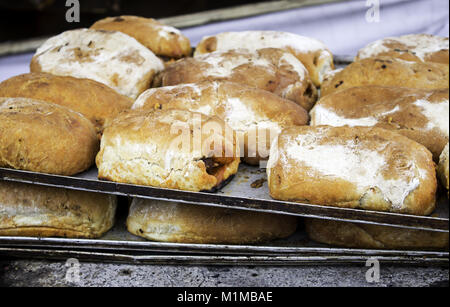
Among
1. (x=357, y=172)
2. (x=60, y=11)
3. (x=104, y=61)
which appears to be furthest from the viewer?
(x=60, y=11)

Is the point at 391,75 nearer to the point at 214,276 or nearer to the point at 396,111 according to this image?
the point at 396,111

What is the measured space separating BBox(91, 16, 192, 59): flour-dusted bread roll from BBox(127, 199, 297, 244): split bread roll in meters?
1.55

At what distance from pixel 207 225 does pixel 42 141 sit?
725 millimetres

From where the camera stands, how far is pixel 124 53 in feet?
9.26

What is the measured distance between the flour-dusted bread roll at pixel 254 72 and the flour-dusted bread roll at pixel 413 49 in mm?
607

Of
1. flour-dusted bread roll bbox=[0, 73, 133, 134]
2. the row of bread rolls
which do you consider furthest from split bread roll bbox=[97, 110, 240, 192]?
flour-dusted bread roll bbox=[0, 73, 133, 134]

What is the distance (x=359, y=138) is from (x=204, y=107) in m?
0.70

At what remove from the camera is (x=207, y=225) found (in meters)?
1.96

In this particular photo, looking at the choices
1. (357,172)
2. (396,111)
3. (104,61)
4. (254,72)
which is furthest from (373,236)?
(104,61)

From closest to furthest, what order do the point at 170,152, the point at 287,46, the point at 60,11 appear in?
1. the point at 170,152
2. the point at 287,46
3. the point at 60,11

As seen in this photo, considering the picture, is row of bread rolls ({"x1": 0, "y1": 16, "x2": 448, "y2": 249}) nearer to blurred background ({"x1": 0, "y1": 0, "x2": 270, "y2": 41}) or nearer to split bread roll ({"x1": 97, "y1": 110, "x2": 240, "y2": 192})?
split bread roll ({"x1": 97, "y1": 110, "x2": 240, "y2": 192})
